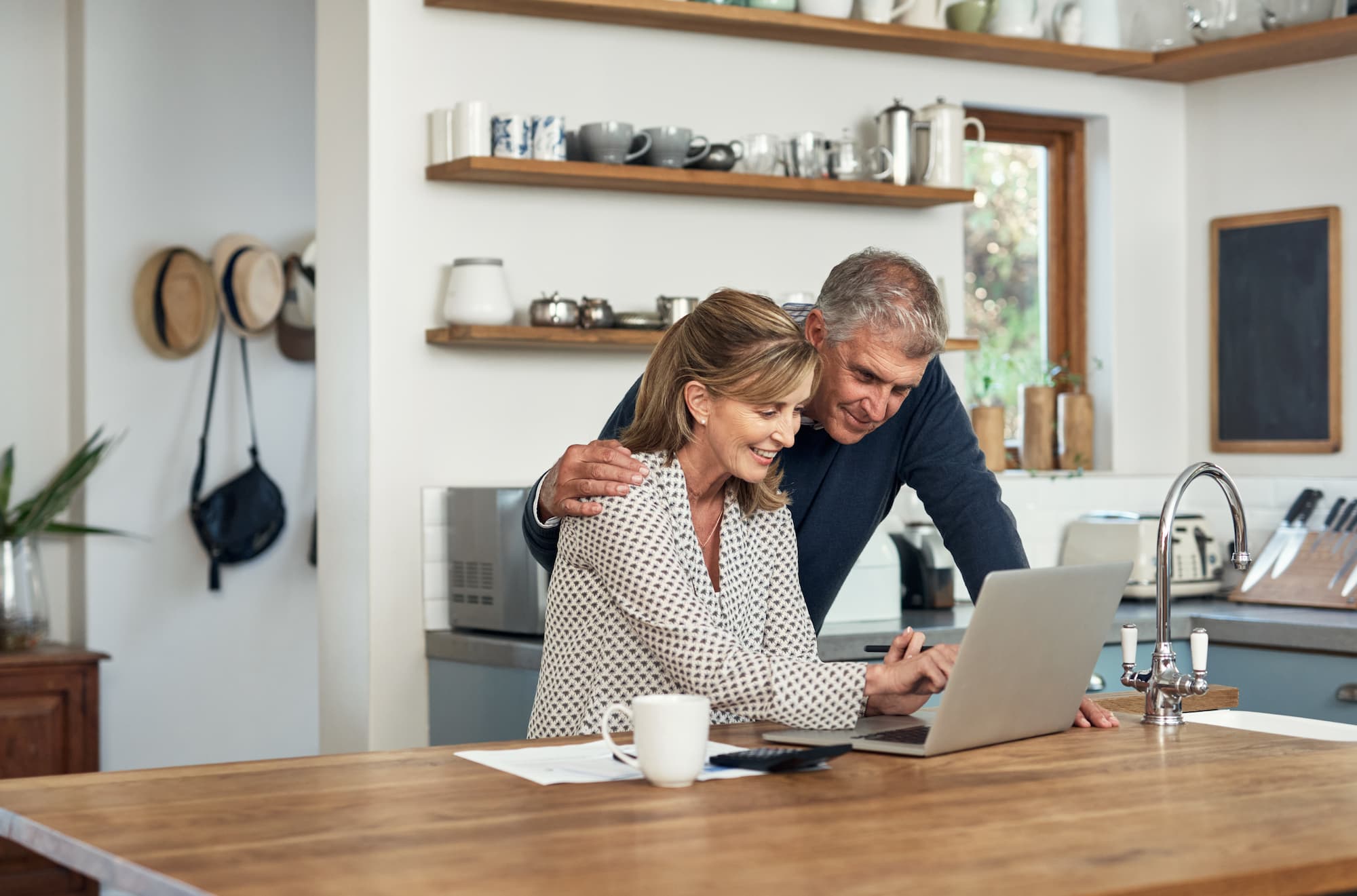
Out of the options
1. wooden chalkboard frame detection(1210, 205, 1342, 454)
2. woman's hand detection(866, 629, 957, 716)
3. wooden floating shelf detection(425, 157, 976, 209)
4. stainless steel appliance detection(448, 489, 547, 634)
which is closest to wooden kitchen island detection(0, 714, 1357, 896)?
woman's hand detection(866, 629, 957, 716)

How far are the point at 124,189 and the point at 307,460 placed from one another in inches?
38.5

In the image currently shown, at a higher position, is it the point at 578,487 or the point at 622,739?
the point at 578,487

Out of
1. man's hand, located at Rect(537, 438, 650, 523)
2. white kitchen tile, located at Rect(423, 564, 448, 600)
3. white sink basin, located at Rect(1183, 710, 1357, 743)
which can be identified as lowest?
white sink basin, located at Rect(1183, 710, 1357, 743)

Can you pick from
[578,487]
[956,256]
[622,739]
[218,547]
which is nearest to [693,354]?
[578,487]

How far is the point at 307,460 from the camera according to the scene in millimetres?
4988

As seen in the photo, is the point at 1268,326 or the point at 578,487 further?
the point at 1268,326

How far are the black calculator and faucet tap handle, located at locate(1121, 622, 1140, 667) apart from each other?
24.3 inches

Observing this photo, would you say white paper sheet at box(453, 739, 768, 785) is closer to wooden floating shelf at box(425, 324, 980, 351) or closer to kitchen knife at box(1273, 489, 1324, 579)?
wooden floating shelf at box(425, 324, 980, 351)

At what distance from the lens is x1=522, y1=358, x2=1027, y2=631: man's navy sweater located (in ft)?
8.45

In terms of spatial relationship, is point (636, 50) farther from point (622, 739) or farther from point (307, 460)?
point (622, 739)

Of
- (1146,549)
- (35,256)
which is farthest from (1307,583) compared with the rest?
(35,256)

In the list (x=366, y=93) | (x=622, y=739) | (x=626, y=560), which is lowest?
(x=622, y=739)

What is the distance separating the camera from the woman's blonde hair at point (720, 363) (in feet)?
6.73

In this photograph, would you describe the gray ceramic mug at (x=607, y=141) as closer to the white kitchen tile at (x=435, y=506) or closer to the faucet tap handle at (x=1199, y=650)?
the white kitchen tile at (x=435, y=506)
